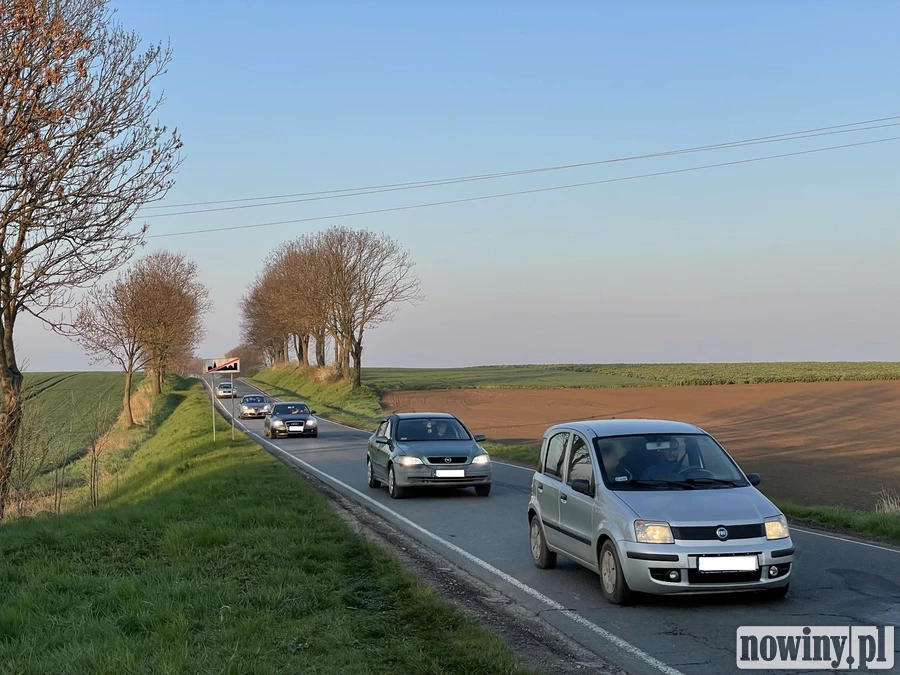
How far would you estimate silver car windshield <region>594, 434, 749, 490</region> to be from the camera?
8.54 meters

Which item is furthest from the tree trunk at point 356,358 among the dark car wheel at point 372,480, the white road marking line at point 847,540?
the white road marking line at point 847,540

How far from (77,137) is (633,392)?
6070cm

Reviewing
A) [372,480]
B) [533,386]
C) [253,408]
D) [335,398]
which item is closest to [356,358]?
[335,398]

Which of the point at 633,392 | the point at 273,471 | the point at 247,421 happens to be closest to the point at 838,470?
the point at 273,471

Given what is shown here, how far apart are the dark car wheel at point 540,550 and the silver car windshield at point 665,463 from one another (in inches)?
59.1

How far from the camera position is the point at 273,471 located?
19.7 metres

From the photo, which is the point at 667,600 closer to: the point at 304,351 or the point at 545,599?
the point at 545,599

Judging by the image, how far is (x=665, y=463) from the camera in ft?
28.8

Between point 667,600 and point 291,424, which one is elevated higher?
point 291,424

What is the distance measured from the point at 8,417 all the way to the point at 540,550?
11.9 m

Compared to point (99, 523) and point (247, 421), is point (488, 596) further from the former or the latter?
point (247, 421)

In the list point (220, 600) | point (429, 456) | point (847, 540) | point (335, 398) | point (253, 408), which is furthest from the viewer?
point (335, 398)

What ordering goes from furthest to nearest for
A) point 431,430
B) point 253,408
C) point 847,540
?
point 253,408 → point 431,430 → point 847,540

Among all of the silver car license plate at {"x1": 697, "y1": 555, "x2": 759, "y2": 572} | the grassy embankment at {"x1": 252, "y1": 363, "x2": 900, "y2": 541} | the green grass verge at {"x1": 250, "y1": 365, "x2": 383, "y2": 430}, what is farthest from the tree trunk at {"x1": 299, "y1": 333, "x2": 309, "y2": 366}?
the silver car license plate at {"x1": 697, "y1": 555, "x2": 759, "y2": 572}
